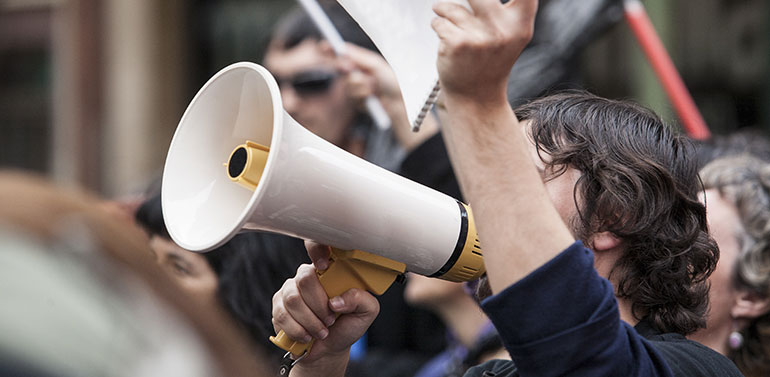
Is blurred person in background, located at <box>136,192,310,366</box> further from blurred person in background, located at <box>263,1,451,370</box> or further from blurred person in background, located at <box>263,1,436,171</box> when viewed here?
blurred person in background, located at <box>263,1,436,171</box>

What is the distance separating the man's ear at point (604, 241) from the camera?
58.7 inches

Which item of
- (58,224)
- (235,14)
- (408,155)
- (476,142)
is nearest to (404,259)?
(476,142)

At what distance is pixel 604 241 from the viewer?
1491mm

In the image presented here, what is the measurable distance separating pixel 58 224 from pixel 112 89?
6951mm

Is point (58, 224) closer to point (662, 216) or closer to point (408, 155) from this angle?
point (662, 216)

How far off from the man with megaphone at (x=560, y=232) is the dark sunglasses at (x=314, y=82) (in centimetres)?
163

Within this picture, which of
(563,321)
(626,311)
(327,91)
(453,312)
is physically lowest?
(453,312)

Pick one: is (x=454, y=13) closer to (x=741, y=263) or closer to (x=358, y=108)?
(x=741, y=263)

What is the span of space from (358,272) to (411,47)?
39cm

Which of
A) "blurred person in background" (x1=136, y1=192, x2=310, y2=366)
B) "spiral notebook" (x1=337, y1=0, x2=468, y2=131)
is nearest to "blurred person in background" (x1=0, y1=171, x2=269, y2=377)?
"spiral notebook" (x1=337, y1=0, x2=468, y2=131)

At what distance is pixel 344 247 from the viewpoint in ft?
4.81

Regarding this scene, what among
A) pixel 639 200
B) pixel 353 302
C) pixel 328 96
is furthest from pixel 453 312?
pixel 639 200

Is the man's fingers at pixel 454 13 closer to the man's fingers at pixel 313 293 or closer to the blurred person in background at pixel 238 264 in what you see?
the man's fingers at pixel 313 293

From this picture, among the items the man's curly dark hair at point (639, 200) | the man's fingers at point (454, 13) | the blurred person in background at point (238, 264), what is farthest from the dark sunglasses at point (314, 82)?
the man's fingers at point (454, 13)
